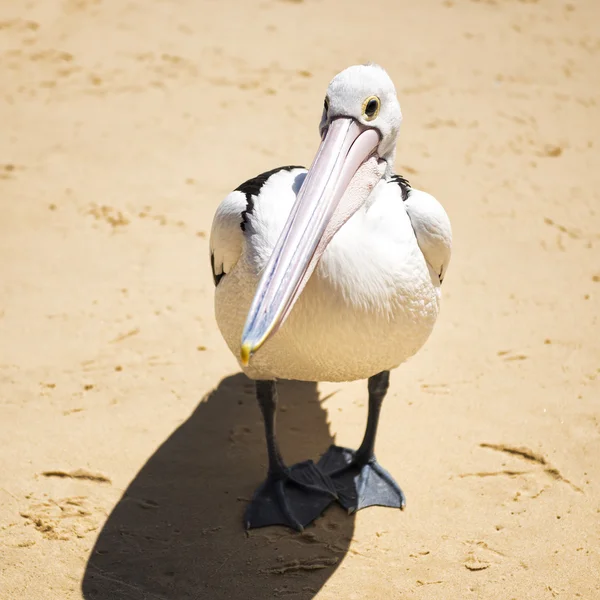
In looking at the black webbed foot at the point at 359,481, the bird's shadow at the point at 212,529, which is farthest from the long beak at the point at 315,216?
the black webbed foot at the point at 359,481

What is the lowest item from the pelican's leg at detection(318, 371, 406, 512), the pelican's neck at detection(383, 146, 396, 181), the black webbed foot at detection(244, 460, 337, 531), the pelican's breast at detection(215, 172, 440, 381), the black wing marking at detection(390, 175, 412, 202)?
the black webbed foot at detection(244, 460, 337, 531)

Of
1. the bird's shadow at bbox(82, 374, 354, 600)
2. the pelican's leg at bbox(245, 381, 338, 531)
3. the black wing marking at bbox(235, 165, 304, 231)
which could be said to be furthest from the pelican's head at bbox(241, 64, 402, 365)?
the bird's shadow at bbox(82, 374, 354, 600)

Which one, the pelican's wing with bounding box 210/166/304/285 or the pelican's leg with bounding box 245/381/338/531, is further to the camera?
the pelican's leg with bounding box 245/381/338/531

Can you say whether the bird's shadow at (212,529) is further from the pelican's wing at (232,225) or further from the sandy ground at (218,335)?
the pelican's wing at (232,225)

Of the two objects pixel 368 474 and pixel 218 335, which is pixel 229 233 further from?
pixel 218 335

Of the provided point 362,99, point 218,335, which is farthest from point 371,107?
point 218,335

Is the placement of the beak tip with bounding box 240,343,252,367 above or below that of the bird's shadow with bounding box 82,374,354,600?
above

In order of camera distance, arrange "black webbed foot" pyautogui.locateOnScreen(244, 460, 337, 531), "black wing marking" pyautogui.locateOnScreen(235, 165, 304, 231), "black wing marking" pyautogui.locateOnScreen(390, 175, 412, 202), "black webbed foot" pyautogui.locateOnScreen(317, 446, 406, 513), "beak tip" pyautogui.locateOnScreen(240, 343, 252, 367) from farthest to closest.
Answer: "black webbed foot" pyautogui.locateOnScreen(317, 446, 406, 513) → "black webbed foot" pyautogui.locateOnScreen(244, 460, 337, 531) → "black wing marking" pyautogui.locateOnScreen(390, 175, 412, 202) → "black wing marking" pyautogui.locateOnScreen(235, 165, 304, 231) → "beak tip" pyautogui.locateOnScreen(240, 343, 252, 367)

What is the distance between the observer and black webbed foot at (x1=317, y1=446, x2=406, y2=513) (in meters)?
3.58

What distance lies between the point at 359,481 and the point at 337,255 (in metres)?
1.31

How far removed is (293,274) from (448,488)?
5.44 feet

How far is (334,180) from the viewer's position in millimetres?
2818

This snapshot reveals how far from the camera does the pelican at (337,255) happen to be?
272 cm

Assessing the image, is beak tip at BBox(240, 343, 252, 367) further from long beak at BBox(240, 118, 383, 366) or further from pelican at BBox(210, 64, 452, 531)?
pelican at BBox(210, 64, 452, 531)
